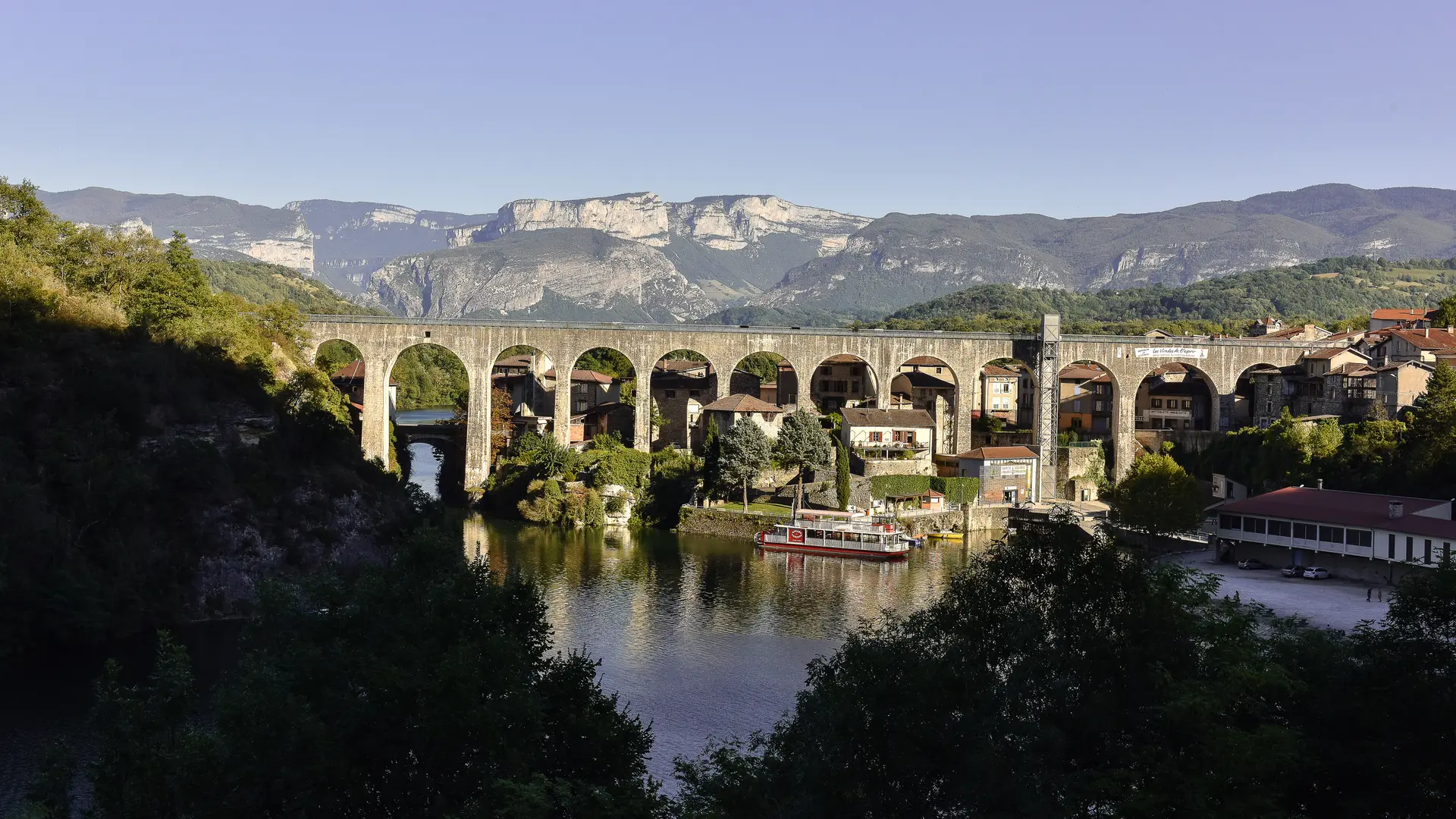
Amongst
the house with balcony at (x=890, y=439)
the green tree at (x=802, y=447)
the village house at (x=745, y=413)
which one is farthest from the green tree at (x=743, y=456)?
the house with balcony at (x=890, y=439)

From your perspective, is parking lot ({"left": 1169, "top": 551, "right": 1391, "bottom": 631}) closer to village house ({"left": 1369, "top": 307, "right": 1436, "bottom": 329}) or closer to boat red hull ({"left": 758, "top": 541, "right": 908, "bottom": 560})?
Answer: boat red hull ({"left": 758, "top": 541, "right": 908, "bottom": 560})

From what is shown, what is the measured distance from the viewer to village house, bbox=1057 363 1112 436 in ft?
251

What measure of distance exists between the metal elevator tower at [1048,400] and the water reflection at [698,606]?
7654 mm

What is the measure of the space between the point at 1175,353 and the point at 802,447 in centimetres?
2507

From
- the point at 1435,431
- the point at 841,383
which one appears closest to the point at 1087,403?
the point at 841,383

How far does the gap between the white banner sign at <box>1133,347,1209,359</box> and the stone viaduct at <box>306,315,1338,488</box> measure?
0.14ft

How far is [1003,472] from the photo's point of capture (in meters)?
67.1

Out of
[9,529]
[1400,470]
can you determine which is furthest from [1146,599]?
[1400,470]

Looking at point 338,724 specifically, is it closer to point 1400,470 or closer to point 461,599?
point 461,599

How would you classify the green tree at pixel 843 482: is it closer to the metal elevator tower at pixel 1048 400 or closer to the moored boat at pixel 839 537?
the moored boat at pixel 839 537

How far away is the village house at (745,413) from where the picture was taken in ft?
216

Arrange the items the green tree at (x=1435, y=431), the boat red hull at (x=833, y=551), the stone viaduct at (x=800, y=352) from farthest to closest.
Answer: the stone viaduct at (x=800, y=352)
the boat red hull at (x=833, y=551)
the green tree at (x=1435, y=431)

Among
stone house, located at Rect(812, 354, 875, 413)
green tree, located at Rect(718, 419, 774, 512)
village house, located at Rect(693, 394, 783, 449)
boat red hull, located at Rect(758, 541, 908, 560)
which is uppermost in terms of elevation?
stone house, located at Rect(812, 354, 875, 413)

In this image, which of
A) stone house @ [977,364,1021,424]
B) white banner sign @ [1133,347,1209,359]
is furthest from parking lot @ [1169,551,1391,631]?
stone house @ [977,364,1021,424]
